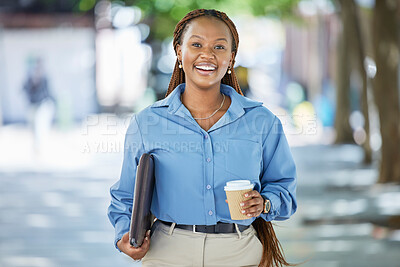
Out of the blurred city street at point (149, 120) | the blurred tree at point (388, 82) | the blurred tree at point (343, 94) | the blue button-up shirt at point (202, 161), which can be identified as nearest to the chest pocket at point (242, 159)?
the blue button-up shirt at point (202, 161)

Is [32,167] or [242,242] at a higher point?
[242,242]

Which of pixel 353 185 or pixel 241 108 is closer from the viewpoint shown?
pixel 241 108

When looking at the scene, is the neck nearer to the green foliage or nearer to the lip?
the lip

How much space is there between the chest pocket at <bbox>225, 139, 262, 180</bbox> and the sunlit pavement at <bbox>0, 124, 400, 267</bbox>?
2052 millimetres

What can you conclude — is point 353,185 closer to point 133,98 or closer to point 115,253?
point 115,253

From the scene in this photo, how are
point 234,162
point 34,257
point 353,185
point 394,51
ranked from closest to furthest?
point 234,162 < point 34,257 < point 394,51 < point 353,185

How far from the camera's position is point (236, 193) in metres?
2.52

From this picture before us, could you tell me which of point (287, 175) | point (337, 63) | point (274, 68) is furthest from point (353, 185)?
point (274, 68)

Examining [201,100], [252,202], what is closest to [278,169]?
[252,202]

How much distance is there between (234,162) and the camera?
107 inches

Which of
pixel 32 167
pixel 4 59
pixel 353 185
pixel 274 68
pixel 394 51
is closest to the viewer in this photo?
pixel 394 51

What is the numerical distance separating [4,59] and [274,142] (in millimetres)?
23037

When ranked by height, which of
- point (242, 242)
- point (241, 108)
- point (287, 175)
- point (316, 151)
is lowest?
point (316, 151)

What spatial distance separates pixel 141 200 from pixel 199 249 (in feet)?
1.03
